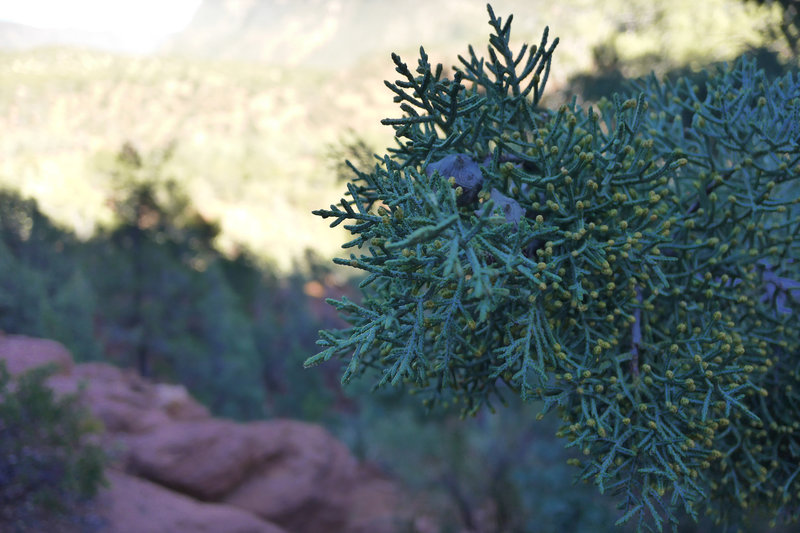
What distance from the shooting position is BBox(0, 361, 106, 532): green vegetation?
6.75 m

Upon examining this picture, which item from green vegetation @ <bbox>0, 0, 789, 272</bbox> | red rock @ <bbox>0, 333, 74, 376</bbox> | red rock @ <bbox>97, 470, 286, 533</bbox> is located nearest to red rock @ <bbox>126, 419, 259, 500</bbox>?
red rock @ <bbox>97, 470, 286, 533</bbox>

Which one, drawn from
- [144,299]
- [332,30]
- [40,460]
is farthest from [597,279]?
[332,30]

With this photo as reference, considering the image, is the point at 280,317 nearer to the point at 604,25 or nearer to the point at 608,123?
the point at 604,25

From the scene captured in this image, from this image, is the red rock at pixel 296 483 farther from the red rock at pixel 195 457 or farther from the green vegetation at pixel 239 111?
the green vegetation at pixel 239 111

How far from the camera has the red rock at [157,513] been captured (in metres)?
7.95

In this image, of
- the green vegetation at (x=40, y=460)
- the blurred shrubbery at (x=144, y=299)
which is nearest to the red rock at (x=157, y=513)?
the green vegetation at (x=40, y=460)

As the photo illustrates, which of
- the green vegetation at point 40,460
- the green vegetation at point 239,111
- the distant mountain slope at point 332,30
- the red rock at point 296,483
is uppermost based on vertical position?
the distant mountain slope at point 332,30

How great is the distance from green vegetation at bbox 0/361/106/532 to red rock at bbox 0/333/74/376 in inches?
87.3

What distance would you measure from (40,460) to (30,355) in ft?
17.0

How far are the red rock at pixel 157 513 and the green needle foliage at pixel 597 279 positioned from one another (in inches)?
278

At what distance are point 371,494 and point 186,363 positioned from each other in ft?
45.1

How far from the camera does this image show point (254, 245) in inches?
2055

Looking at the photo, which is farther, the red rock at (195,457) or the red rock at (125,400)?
Result: the red rock at (125,400)

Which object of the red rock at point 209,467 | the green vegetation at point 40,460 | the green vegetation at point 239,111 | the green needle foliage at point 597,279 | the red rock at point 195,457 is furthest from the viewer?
the green vegetation at point 239,111
